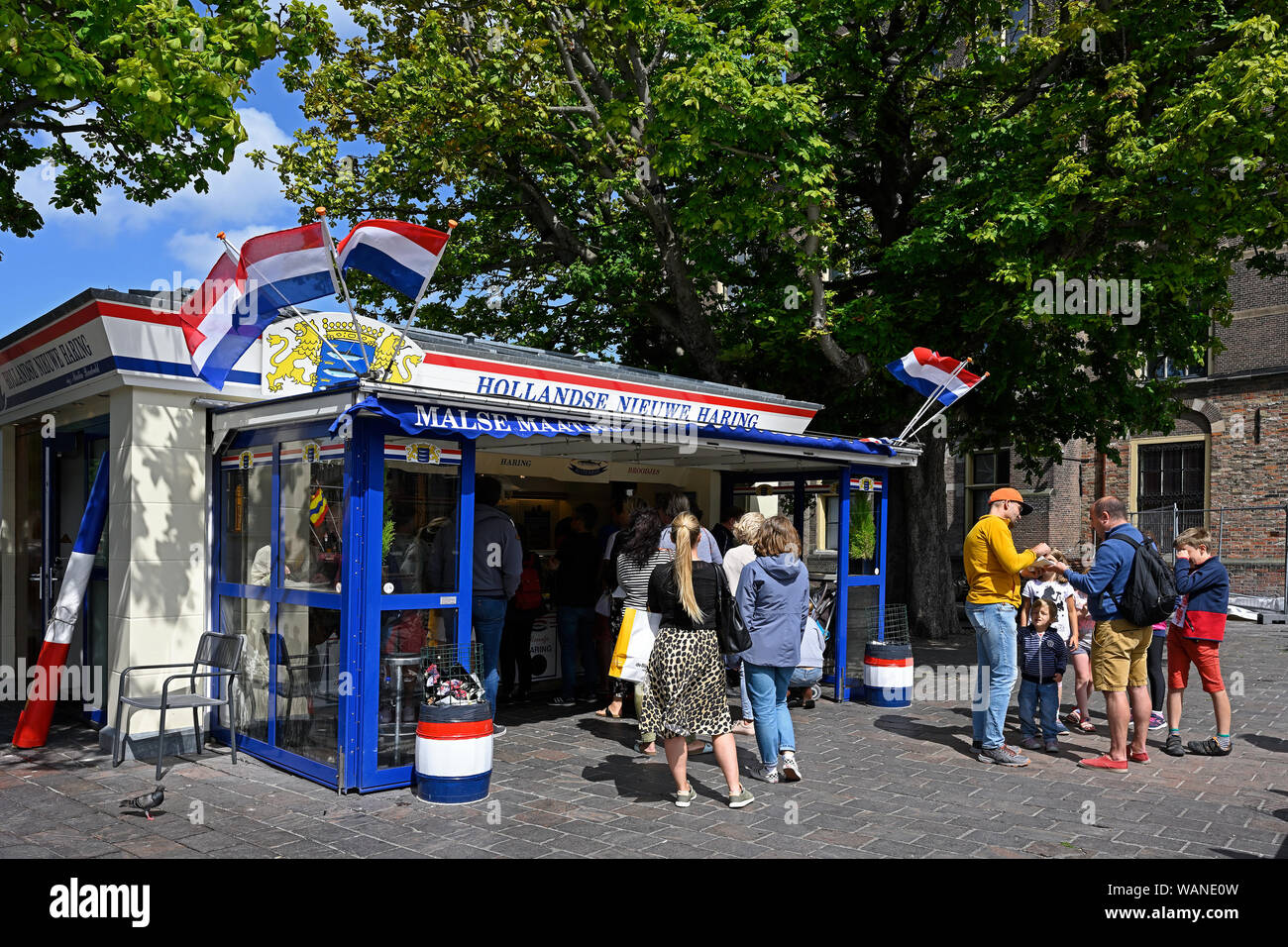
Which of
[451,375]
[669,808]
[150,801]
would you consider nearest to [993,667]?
[669,808]

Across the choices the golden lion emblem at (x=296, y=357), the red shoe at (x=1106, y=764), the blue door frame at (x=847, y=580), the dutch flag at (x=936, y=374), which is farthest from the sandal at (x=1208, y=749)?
the golden lion emblem at (x=296, y=357)

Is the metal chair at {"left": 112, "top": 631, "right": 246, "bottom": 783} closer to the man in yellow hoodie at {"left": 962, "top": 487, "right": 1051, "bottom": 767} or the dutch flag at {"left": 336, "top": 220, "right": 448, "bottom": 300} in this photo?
the dutch flag at {"left": 336, "top": 220, "right": 448, "bottom": 300}

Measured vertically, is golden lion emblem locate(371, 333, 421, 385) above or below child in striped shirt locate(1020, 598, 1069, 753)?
above

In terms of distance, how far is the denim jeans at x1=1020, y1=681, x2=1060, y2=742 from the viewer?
7922mm

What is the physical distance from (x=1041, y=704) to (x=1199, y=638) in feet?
4.43

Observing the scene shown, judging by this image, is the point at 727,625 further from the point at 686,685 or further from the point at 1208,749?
the point at 1208,749

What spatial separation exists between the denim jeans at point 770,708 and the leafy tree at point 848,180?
23.3 feet

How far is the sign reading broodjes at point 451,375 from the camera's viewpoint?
850cm

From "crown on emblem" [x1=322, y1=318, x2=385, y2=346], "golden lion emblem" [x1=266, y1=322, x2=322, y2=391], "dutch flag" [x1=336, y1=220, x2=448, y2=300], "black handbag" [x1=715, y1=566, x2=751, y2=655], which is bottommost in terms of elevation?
"black handbag" [x1=715, y1=566, x2=751, y2=655]

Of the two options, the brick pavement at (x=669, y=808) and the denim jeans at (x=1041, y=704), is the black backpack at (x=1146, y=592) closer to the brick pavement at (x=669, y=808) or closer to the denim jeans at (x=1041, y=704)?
the denim jeans at (x=1041, y=704)

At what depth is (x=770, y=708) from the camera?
6.76 metres

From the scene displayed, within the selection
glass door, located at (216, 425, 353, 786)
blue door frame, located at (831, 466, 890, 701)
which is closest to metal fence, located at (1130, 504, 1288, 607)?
blue door frame, located at (831, 466, 890, 701)

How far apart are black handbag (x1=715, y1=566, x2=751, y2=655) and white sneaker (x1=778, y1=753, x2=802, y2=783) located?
0.97m
